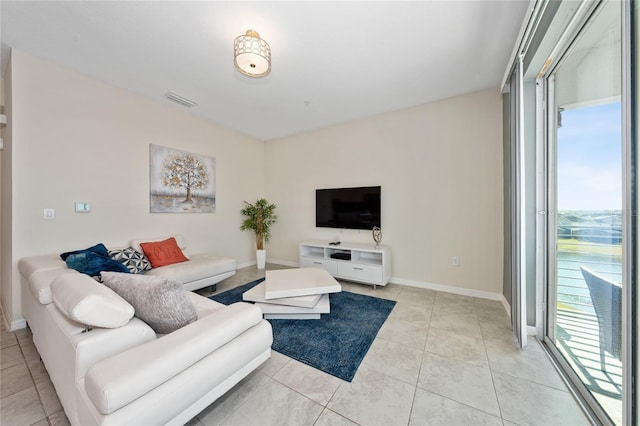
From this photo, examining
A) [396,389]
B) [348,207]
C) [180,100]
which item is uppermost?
[180,100]

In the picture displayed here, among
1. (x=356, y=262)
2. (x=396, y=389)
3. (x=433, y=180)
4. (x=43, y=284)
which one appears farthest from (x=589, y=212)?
(x=43, y=284)

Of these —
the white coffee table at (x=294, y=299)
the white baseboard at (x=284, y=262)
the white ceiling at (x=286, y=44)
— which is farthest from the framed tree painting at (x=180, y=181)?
the white coffee table at (x=294, y=299)

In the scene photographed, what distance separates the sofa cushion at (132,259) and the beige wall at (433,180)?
271 centimetres

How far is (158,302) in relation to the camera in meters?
1.25

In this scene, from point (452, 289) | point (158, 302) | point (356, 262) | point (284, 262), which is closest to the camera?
point (158, 302)

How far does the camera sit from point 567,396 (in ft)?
4.60

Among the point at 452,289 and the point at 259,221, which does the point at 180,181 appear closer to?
the point at 259,221

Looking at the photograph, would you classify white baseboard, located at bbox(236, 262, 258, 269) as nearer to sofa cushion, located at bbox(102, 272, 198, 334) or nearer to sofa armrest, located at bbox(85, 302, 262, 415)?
sofa cushion, located at bbox(102, 272, 198, 334)

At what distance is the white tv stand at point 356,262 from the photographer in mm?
3299

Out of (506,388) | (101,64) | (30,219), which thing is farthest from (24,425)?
(101,64)

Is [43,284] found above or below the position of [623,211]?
below

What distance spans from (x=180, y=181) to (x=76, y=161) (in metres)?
1.14

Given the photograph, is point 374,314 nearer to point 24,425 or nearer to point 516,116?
point 516,116

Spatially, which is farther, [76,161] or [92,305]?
[76,161]
